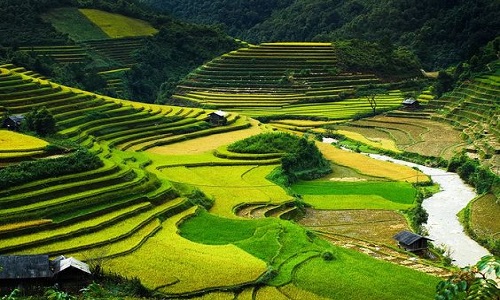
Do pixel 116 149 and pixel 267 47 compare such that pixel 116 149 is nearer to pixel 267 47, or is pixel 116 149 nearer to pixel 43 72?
pixel 43 72

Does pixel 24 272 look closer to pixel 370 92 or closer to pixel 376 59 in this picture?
pixel 370 92

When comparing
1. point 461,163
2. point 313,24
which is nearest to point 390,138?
point 461,163

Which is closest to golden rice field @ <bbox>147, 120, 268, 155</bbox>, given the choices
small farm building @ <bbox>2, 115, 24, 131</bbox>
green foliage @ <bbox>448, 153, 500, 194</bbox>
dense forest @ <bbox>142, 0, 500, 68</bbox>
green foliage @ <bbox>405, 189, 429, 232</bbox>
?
small farm building @ <bbox>2, 115, 24, 131</bbox>

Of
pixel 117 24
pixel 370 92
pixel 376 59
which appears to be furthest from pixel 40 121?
pixel 117 24

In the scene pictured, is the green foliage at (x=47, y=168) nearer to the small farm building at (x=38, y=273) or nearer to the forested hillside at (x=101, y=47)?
the small farm building at (x=38, y=273)

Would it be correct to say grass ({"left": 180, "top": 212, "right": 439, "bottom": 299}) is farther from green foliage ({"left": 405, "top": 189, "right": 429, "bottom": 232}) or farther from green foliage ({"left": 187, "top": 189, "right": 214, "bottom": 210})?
green foliage ({"left": 405, "top": 189, "right": 429, "bottom": 232})
